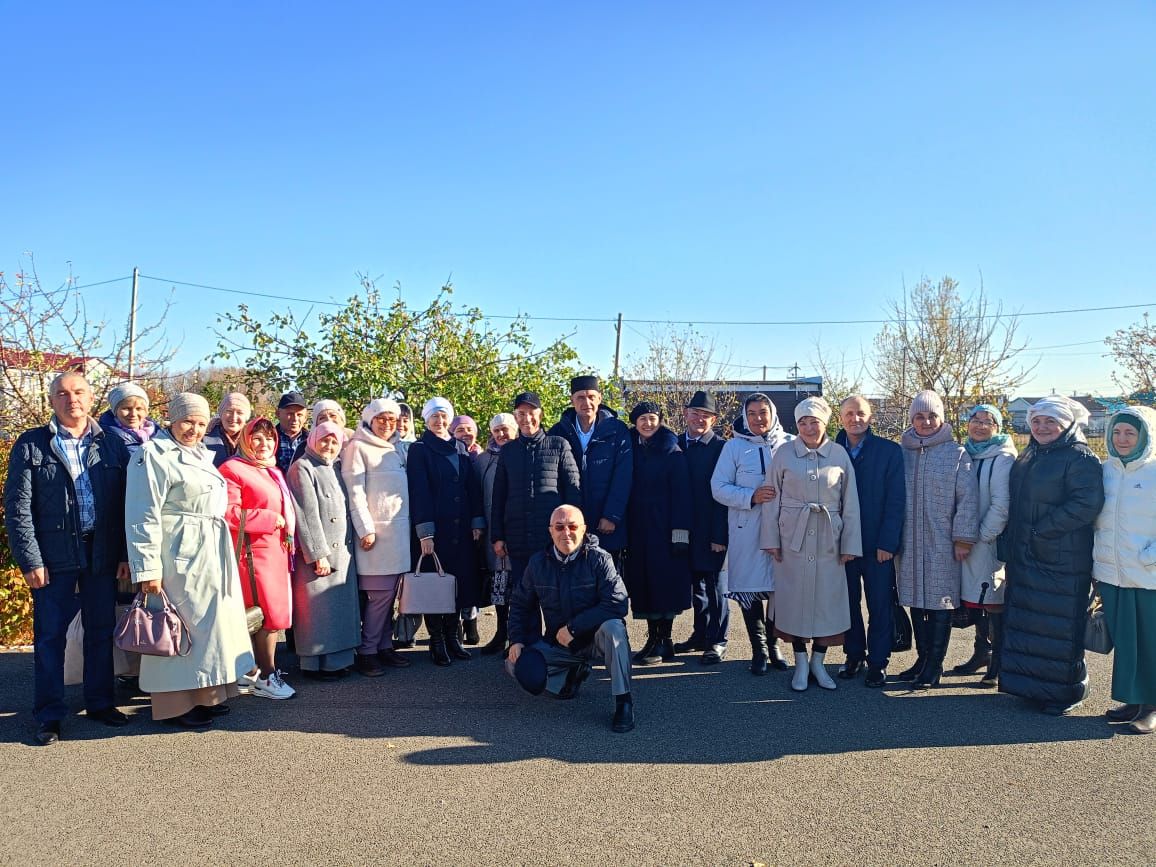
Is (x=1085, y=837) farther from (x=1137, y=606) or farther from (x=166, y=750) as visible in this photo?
(x=166, y=750)

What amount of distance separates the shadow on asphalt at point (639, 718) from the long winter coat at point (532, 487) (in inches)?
44.4

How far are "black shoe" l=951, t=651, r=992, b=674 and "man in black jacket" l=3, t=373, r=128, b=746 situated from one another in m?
6.08

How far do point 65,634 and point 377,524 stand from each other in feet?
7.40

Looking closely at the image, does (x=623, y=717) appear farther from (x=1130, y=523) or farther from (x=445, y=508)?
(x=1130, y=523)

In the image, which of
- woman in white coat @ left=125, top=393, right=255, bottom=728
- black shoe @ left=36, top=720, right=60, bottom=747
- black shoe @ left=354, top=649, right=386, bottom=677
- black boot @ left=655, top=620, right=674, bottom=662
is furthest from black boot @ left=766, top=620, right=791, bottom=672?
black shoe @ left=36, top=720, right=60, bottom=747

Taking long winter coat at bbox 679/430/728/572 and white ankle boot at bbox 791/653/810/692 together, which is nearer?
white ankle boot at bbox 791/653/810/692

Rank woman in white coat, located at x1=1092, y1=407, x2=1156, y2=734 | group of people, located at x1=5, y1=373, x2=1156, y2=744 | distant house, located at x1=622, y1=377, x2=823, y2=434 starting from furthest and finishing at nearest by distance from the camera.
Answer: distant house, located at x1=622, y1=377, x2=823, y2=434 < woman in white coat, located at x1=1092, y1=407, x2=1156, y2=734 < group of people, located at x1=5, y1=373, x2=1156, y2=744

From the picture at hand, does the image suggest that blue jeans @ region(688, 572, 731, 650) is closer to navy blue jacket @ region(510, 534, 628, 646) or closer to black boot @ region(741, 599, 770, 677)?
black boot @ region(741, 599, 770, 677)

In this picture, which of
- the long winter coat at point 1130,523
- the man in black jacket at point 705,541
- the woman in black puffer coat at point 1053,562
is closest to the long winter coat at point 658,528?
the man in black jacket at point 705,541

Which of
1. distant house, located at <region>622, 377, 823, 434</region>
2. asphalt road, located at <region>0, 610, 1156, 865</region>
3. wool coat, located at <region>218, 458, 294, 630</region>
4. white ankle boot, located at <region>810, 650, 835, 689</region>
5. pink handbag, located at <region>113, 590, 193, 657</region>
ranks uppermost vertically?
distant house, located at <region>622, 377, 823, 434</region>

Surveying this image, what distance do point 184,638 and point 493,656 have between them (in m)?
2.76

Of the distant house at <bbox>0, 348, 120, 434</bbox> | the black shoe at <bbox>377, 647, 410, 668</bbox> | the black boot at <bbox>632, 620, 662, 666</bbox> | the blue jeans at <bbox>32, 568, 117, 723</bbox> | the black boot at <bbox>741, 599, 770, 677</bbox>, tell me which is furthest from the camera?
the distant house at <bbox>0, 348, 120, 434</bbox>

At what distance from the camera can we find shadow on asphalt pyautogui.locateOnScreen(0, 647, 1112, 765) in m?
5.07

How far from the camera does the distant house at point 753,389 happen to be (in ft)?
81.6
